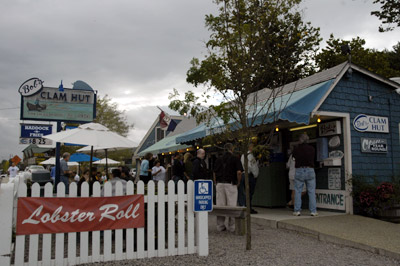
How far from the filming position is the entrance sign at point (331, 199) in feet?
28.4

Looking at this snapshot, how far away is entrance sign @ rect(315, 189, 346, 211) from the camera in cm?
866

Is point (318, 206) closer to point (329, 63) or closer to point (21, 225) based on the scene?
point (21, 225)

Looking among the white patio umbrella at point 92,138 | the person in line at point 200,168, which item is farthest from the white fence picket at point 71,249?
the person in line at point 200,168

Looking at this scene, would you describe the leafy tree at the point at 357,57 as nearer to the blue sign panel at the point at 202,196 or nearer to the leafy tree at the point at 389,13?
the leafy tree at the point at 389,13

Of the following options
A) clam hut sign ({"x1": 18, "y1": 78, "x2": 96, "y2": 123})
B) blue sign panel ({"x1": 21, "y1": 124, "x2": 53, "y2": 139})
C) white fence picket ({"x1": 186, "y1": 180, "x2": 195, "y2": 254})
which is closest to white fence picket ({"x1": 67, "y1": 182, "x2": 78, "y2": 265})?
white fence picket ({"x1": 186, "y1": 180, "x2": 195, "y2": 254})

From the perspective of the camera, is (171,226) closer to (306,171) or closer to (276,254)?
(276,254)

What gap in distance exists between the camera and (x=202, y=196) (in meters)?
5.25

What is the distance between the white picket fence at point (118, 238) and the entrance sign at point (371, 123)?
5533mm

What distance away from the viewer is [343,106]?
29.6 feet

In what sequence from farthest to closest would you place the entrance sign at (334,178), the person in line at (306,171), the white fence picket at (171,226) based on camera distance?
the entrance sign at (334,178) < the person in line at (306,171) < the white fence picket at (171,226)

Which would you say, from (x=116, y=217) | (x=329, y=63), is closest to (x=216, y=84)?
(x=116, y=217)

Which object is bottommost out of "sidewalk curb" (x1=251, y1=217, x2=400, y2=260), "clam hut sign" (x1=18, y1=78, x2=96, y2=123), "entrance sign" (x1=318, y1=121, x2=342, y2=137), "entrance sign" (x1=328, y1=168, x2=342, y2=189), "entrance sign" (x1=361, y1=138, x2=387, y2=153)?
"sidewalk curb" (x1=251, y1=217, x2=400, y2=260)

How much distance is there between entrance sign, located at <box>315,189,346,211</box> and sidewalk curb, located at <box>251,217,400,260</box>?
6.95 feet

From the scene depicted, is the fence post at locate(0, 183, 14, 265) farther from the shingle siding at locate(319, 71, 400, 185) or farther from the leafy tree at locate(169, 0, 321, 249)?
the shingle siding at locate(319, 71, 400, 185)
